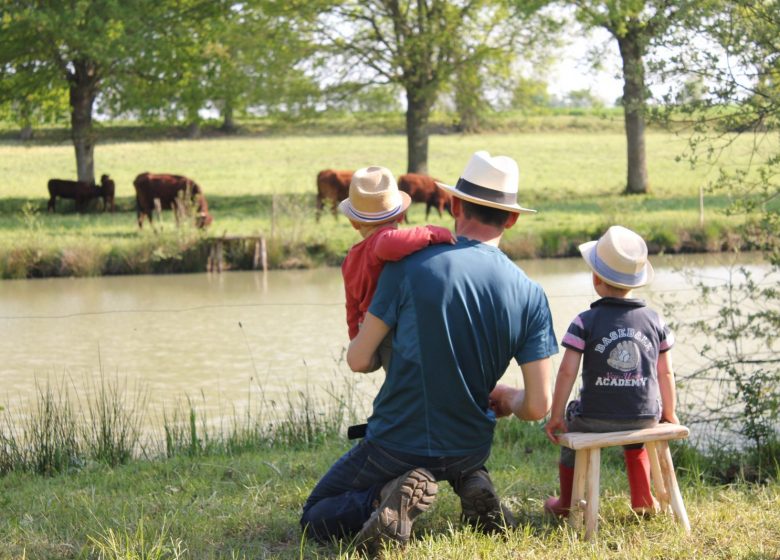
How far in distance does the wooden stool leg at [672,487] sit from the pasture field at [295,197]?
3350 mm

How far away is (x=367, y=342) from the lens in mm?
4523

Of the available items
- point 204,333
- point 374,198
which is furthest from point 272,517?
point 204,333

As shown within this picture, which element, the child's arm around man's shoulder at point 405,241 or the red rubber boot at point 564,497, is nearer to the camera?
the child's arm around man's shoulder at point 405,241

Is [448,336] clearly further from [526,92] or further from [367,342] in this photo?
[526,92]

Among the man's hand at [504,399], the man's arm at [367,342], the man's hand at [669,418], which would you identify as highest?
the man's arm at [367,342]

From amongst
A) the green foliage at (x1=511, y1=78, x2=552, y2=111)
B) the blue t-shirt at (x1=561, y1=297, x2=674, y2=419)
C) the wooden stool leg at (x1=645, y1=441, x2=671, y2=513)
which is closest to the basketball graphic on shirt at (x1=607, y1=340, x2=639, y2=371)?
the blue t-shirt at (x1=561, y1=297, x2=674, y2=419)

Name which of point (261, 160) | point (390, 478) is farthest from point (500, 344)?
point (261, 160)

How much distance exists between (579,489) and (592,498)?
85mm

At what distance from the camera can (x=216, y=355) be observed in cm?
1273

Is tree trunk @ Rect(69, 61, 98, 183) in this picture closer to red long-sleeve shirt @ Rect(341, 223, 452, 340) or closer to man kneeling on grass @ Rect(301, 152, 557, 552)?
red long-sleeve shirt @ Rect(341, 223, 452, 340)

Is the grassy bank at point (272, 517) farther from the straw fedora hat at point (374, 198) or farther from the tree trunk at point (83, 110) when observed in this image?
the tree trunk at point (83, 110)

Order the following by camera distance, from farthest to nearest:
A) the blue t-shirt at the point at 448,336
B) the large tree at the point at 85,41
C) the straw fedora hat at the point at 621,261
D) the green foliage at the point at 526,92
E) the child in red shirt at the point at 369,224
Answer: the green foliage at the point at 526,92 → the large tree at the point at 85,41 → the straw fedora hat at the point at 621,261 → the child in red shirt at the point at 369,224 → the blue t-shirt at the point at 448,336

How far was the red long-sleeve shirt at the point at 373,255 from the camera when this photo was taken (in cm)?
446

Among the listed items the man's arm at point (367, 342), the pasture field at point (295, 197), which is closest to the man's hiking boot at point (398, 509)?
the man's arm at point (367, 342)
